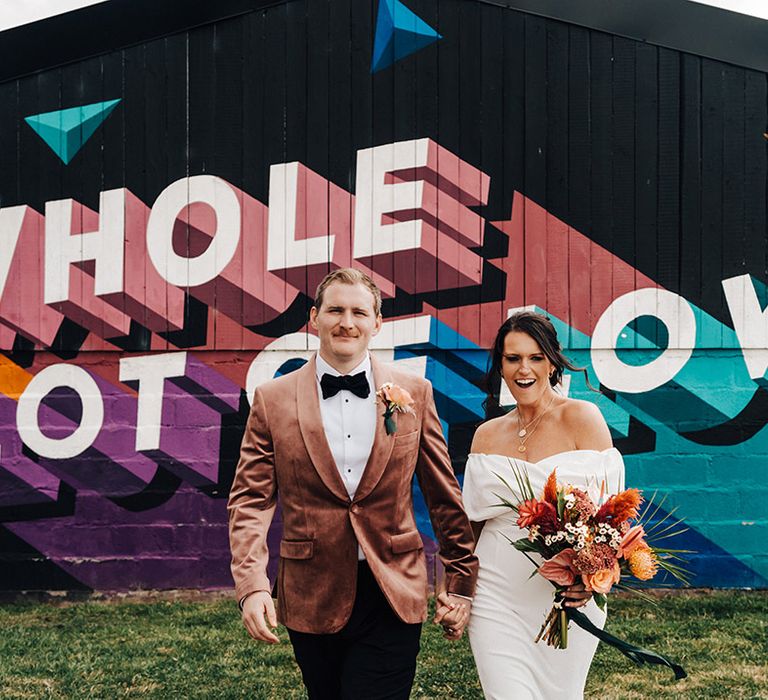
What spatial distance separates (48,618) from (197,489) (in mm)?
1340

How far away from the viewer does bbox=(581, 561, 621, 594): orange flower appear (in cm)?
258

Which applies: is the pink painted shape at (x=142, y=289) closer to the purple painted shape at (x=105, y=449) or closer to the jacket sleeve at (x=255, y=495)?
the purple painted shape at (x=105, y=449)

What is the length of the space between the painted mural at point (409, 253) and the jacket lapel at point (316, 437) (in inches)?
130

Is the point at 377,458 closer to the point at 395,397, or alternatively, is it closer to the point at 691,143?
the point at 395,397

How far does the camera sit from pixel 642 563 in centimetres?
261

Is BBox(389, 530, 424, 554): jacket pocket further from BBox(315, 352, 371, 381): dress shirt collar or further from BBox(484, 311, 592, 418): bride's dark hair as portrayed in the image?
BBox(484, 311, 592, 418): bride's dark hair

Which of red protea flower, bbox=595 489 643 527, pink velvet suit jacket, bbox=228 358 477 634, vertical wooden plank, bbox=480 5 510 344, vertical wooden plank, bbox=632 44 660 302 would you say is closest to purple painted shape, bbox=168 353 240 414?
vertical wooden plank, bbox=480 5 510 344

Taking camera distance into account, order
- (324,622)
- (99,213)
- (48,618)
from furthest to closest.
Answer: (99,213) < (48,618) < (324,622)

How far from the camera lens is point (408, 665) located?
111 inches

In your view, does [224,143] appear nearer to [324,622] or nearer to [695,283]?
[695,283]

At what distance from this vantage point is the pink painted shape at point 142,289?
618 cm

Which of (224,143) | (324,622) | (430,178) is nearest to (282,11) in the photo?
(224,143)

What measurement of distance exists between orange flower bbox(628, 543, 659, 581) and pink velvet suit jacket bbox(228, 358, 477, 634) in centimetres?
71

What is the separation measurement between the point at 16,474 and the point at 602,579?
5055 millimetres
